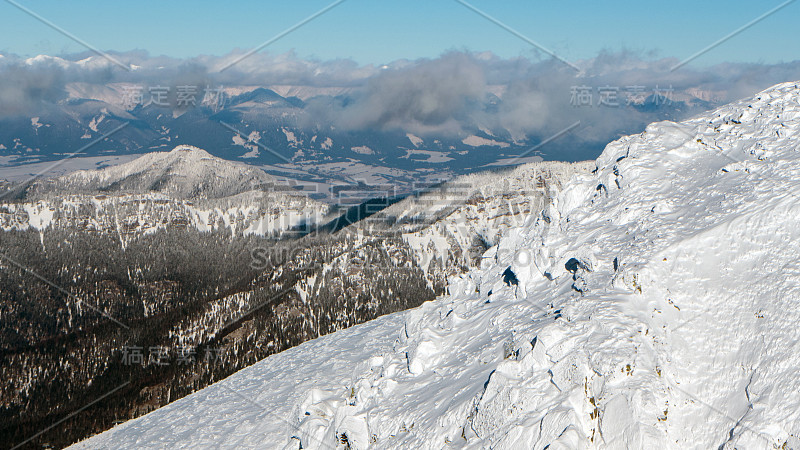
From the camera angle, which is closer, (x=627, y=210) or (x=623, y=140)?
(x=627, y=210)

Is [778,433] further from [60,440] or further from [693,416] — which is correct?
[60,440]

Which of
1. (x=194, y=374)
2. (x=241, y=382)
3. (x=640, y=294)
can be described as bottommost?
(x=194, y=374)

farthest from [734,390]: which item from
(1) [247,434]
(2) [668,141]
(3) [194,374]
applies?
(3) [194,374]

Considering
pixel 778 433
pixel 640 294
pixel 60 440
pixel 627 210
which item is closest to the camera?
pixel 778 433

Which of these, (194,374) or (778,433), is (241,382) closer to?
(778,433)

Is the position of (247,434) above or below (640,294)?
below

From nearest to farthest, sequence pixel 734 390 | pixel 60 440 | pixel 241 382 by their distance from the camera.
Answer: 1. pixel 734 390
2. pixel 241 382
3. pixel 60 440
